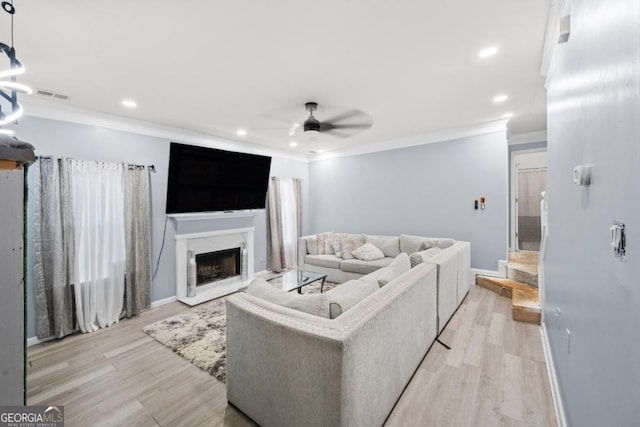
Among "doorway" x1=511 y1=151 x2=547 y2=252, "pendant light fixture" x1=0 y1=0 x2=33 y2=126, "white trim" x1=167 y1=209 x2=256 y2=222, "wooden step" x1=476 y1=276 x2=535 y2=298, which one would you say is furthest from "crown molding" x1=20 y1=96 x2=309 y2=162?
"doorway" x1=511 y1=151 x2=547 y2=252

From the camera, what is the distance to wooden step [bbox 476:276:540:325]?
2998 mm

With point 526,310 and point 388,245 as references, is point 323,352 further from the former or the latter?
point 388,245

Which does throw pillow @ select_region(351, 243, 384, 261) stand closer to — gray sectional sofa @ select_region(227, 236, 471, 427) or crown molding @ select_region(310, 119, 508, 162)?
crown molding @ select_region(310, 119, 508, 162)

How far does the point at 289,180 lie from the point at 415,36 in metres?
4.19

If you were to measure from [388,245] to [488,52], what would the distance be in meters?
3.18

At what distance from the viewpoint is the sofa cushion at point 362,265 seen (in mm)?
4154

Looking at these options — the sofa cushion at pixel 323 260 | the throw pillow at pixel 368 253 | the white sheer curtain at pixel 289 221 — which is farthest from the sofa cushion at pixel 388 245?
the white sheer curtain at pixel 289 221

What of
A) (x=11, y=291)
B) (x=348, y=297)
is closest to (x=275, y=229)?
(x=348, y=297)

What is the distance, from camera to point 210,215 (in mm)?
4238

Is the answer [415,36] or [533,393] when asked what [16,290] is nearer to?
[415,36]

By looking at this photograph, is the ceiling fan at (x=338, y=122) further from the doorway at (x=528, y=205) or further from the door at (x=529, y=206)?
the door at (x=529, y=206)

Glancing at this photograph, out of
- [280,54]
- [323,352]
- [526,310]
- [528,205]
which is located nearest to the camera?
[323,352]

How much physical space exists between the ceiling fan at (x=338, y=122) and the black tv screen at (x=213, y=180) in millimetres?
949

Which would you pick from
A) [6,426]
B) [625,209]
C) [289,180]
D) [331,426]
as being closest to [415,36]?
[625,209]
